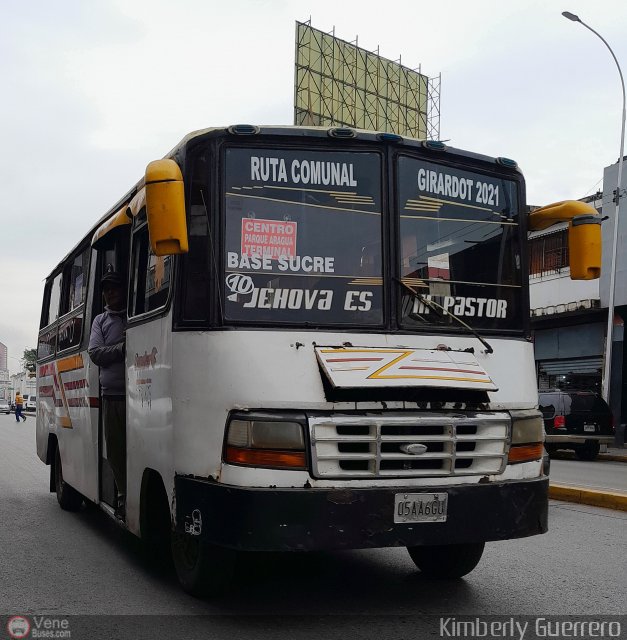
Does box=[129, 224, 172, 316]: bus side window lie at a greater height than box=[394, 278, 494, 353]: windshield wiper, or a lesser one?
greater

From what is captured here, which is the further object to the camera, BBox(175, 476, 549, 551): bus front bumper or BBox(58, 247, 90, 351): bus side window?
BBox(58, 247, 90, 351): bus side window

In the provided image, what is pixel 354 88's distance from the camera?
58.1 meters

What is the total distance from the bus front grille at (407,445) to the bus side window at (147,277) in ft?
4.67

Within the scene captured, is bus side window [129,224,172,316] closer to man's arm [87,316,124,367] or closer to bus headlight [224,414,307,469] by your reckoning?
man's arm [87,316,124,367]

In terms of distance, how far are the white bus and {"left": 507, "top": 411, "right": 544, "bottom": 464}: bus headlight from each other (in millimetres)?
13

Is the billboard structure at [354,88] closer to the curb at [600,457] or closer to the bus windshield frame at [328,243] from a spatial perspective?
the curb at [600,457]

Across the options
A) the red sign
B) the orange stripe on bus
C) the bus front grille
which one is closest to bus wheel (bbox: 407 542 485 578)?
the bus front grille

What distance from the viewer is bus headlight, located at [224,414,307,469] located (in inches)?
179

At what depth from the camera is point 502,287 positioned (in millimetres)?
5562

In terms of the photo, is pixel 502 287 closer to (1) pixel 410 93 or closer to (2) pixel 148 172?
(2) pixel 148 172

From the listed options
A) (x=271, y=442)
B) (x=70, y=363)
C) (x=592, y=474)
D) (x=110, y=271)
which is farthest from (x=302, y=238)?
(x=592, y=474)

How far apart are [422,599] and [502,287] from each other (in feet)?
6.58

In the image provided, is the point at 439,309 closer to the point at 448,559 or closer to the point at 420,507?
the point at 420,507

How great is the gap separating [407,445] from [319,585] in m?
1.57
